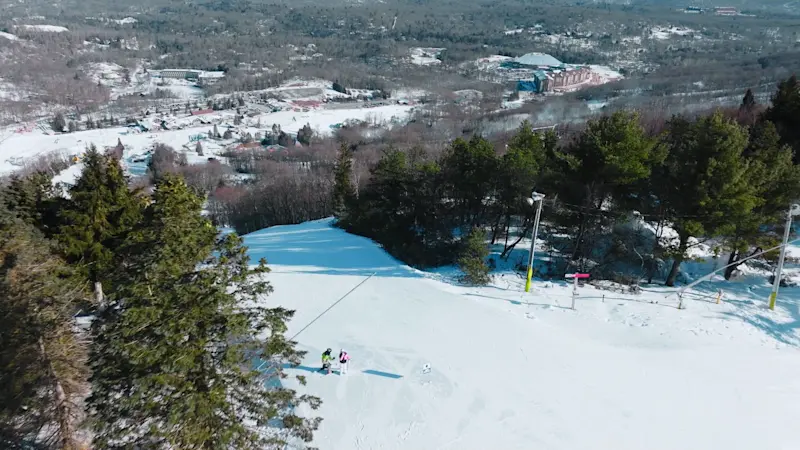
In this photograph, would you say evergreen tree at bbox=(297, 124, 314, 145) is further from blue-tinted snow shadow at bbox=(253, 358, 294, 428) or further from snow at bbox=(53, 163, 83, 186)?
blue-tinted snow shadow at bbox=(253, 358, 294, 428)

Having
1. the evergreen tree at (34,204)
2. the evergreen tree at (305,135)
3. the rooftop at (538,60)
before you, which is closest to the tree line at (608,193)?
the evergreen tree at (34,204)

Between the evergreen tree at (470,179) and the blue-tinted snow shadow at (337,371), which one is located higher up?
the evergreen tree at (470,179)

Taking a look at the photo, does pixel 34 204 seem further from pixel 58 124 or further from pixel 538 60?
pixel 538 60

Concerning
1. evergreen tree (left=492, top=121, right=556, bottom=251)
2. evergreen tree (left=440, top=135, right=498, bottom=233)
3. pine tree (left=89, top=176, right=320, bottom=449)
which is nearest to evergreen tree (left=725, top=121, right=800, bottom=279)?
evergreen tree (left=492, top=121, right=556, bottom=251)

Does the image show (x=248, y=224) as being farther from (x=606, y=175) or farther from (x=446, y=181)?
(x=606, y=175)

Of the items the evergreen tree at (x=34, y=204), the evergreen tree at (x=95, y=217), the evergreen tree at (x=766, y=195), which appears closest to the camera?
the evergreen tree at (x=95, y=217)

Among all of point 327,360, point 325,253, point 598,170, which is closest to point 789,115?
point 598,170

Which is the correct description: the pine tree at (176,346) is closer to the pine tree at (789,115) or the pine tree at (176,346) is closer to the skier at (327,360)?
the skier at (327,360)
